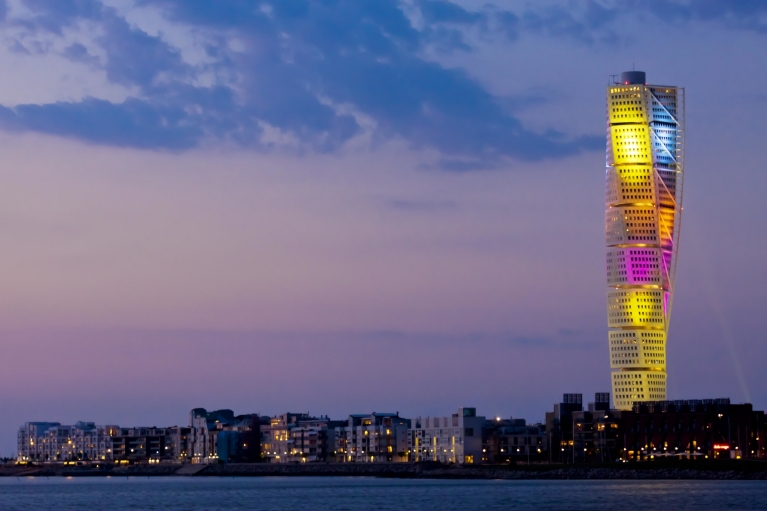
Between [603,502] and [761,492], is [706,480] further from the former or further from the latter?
[603,502]

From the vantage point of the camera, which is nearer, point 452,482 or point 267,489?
point 267,489

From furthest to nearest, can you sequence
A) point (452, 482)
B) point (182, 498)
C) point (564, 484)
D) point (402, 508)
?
point (452, 482), point (564, 484), point (182, 498), point (402, 508)

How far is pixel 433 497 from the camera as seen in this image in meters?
150

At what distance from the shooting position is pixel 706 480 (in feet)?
605

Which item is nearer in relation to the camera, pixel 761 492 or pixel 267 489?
pixel 761 492

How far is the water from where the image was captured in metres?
129

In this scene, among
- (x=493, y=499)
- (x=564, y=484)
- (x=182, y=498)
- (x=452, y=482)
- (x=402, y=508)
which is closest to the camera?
(x=402, y=508)

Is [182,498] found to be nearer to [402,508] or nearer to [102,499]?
[102,499]

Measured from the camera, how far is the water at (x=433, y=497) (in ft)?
423

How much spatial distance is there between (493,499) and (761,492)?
1041 inches

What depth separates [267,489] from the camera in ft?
606

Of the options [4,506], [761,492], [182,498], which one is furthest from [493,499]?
[4,506]

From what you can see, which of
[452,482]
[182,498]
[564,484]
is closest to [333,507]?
[182,498]

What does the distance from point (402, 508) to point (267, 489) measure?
5938 centimetres
